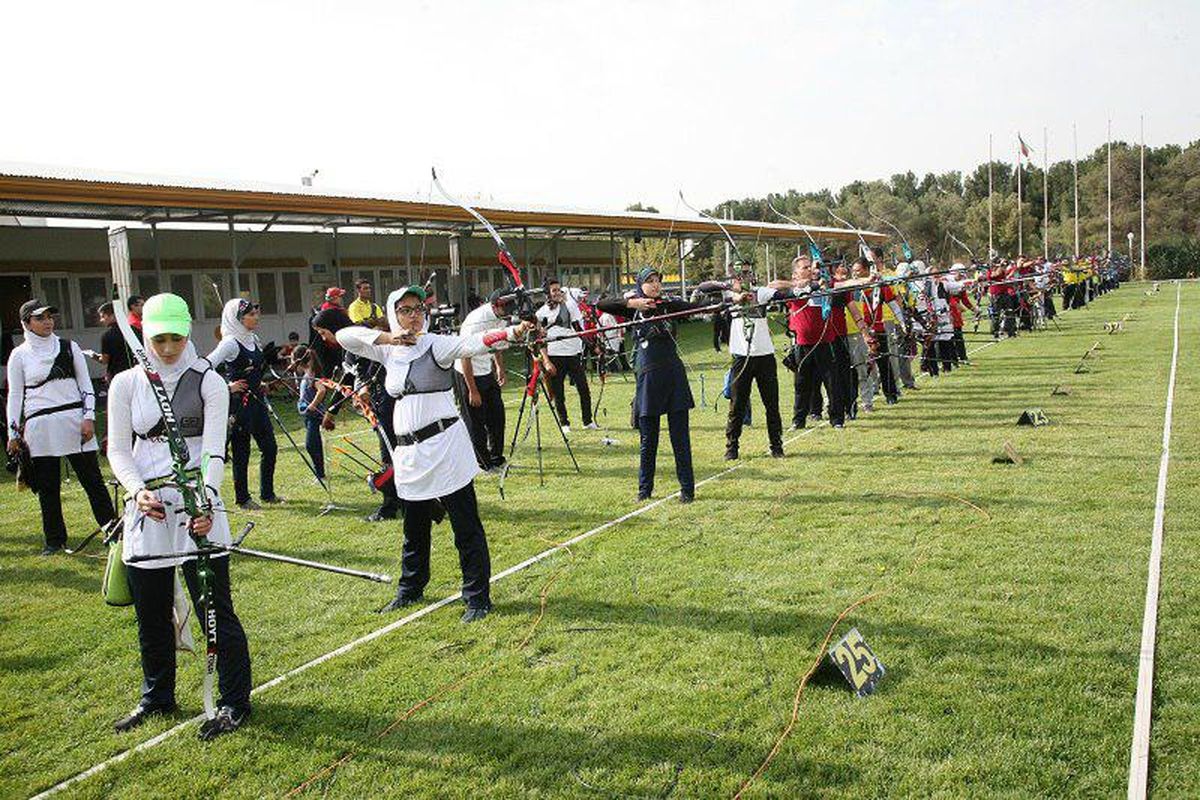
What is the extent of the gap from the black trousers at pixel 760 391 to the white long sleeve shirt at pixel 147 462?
6419 millimetres

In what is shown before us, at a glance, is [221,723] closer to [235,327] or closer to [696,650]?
[696,650]

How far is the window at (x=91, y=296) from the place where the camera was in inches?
862

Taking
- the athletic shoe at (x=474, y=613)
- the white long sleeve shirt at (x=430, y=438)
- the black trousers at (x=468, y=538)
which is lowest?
the athletic shoe at (x=474, y=613)

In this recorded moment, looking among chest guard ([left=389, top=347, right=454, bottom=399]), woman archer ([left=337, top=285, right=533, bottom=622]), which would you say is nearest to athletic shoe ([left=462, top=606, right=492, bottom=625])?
woman archer ([left=337, top=285, right=533, bottom=622])

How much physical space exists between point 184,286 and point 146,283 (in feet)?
3.75

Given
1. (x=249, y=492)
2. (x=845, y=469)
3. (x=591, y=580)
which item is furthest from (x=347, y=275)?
(x=591, y=580)

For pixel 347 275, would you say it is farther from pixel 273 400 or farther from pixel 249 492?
pixel 249 492

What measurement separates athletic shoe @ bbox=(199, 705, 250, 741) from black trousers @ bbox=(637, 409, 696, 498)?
170 inches

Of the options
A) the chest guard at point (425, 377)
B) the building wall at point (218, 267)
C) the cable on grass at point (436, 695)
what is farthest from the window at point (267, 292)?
the cable on grass at point (436, 695)

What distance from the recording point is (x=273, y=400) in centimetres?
1997

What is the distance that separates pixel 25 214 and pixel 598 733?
17907 millimetres

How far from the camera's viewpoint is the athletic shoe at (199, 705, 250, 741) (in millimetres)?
4160

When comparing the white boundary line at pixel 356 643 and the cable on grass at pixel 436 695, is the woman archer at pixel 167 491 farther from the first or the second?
the cable on grass at pixel 436 695

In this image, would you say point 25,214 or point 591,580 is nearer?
point 591,580
